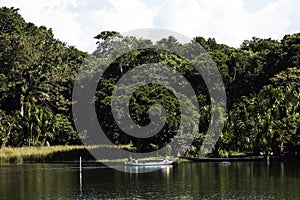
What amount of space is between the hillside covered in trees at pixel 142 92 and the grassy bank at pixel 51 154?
2778mm

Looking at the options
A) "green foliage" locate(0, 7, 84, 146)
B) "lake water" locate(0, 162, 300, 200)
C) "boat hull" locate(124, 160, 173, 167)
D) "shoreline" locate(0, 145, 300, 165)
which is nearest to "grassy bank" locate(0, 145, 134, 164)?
"shoreline" locate(0, 145, 300, 165)

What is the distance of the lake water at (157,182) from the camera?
28.7 m

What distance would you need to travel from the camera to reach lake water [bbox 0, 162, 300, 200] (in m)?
28.7

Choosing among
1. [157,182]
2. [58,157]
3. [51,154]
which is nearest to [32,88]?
[51,154]

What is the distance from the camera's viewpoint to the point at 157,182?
3403 cm

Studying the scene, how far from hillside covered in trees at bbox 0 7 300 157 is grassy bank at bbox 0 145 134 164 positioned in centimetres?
278

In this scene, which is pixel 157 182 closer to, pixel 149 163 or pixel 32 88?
pixel 149 163

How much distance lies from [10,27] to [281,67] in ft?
83.0

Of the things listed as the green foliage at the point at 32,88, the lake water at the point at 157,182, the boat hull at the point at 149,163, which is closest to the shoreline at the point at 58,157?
the lake water at the point at 157,182

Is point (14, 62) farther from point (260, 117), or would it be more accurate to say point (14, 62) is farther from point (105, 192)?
point (105, 192)

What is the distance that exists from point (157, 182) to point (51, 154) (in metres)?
15.3

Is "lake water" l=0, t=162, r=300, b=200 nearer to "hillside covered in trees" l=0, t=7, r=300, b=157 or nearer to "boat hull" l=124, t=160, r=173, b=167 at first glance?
"boat hull" l=124, t=160, r=173, b=167

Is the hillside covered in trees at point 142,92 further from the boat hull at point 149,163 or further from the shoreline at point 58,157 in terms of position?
the boat hull at point 149,163

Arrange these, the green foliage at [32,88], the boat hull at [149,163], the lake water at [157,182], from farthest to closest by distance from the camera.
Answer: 1. the green foliage at [32,88]
2. the boat hull at [149,163]
3. the lake water at [157,182]
